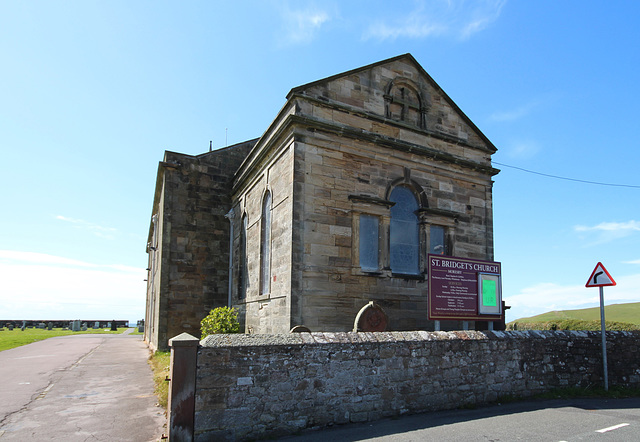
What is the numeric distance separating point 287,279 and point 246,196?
6.98 meters

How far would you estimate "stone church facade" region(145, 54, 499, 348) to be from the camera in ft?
39.5

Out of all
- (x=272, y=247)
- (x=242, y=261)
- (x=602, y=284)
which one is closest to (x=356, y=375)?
(x=272, y=247)

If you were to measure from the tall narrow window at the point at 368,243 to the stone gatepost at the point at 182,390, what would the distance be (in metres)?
7.34

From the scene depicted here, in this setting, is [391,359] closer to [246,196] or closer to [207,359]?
[207,359]

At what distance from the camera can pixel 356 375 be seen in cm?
718

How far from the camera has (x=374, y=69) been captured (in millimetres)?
14141

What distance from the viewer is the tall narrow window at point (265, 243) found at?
14.6 metres

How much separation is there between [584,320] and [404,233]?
56.6 feet

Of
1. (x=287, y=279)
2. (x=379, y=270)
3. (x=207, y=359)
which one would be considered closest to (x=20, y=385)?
(x=287, y=279)

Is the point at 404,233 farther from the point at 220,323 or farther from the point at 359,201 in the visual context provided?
the point at 220,323

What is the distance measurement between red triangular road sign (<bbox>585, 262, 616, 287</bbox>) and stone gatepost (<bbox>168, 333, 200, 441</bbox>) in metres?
9.56

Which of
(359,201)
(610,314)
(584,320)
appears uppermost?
(359,201)

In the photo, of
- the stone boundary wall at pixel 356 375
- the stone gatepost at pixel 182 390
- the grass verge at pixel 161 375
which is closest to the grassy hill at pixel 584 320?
the stone boundary wall at pixel 356 375

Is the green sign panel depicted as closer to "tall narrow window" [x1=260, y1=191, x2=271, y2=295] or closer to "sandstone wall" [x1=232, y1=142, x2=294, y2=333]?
"sandstone wall" [x1=232, y1=142, x2=294, y2=333]
